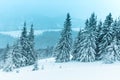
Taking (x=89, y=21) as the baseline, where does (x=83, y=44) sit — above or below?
below

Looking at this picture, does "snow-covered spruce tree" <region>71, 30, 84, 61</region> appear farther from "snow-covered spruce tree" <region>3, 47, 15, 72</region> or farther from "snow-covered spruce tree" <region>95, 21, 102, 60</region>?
"snow-covered spruce tree" <region>3, 47, 15, 72</region>

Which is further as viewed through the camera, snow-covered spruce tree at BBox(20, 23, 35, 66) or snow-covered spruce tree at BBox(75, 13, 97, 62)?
snow-covered spruce tree at BBox(20, 23, 35, 66)

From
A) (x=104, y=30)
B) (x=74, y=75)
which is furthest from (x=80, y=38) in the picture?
(x=74, y=75)

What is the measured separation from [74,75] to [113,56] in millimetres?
19191

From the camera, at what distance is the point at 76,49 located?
2148 inches

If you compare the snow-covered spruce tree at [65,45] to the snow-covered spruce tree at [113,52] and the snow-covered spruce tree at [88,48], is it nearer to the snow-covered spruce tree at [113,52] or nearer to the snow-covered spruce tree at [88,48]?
the snow-covered spruce tree at [88,48]

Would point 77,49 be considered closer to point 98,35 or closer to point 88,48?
point 88,48

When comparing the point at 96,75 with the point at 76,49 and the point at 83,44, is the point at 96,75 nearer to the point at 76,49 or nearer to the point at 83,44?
the point at 83,44

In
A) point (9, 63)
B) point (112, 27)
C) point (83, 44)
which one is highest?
point (112, 27)

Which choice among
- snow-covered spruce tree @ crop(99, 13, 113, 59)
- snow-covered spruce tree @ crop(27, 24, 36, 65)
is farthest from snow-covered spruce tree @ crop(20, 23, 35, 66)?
snow-covered spruce tree @ crop(99, 13, 113, 59)

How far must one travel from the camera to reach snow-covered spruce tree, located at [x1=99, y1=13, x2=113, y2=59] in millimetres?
48416

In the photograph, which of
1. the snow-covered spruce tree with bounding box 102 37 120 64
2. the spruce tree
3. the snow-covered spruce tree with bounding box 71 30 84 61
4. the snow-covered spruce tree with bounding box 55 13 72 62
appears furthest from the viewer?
the spruce tree

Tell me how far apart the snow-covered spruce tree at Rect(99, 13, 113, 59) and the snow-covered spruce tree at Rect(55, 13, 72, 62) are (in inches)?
302

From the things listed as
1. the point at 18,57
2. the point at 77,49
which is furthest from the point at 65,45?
the point at 18,57
